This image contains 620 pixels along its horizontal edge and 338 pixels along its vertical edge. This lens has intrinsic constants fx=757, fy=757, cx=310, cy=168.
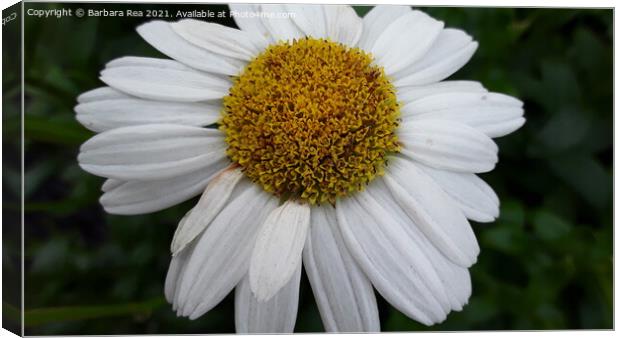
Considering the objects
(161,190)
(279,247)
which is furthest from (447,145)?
(161,190)

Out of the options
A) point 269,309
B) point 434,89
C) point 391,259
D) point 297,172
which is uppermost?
point 434,89

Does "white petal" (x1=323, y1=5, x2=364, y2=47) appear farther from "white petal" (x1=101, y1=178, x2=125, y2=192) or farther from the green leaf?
the green leaf

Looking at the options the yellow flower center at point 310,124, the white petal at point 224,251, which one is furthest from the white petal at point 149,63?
the white petal at point 224,251

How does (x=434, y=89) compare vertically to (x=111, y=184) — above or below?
above

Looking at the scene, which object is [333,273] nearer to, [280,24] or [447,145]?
[447,145]

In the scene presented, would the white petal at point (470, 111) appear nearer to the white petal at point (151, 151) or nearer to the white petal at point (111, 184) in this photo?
the white petal at point (151, 151)

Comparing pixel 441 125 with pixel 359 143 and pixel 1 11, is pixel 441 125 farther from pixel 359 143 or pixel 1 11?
pixel 1 11
